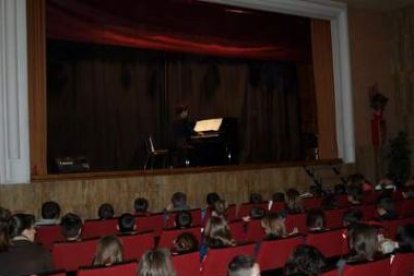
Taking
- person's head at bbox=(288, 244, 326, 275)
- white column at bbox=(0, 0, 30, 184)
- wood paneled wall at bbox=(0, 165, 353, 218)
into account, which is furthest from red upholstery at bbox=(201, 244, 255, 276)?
white column at bbox=(0, 0, 30, 184)

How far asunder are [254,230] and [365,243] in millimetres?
1990

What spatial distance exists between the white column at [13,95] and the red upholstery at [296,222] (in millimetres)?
4043

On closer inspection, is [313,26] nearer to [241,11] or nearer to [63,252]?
[241,11]

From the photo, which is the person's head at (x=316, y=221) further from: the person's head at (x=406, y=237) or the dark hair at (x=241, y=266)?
the dark hair at (x=241, y=266)

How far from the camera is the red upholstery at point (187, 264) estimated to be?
3865 mm

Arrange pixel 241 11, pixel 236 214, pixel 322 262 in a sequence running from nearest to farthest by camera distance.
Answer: pixel 322 262
pixel 236 214
pixel 241 11

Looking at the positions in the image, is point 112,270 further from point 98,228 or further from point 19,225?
point 98,228

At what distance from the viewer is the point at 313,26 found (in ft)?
39.5

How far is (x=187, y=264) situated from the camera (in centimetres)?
394

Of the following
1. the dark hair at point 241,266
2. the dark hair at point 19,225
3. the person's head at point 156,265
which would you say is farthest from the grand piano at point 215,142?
the dark hair at point 241,266

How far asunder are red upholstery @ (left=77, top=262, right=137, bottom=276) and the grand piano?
8.04 metres

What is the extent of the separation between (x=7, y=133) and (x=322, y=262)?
19.7 feet

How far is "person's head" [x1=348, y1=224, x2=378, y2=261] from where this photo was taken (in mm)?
3766

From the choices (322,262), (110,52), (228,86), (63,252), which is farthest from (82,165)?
(322,262)
